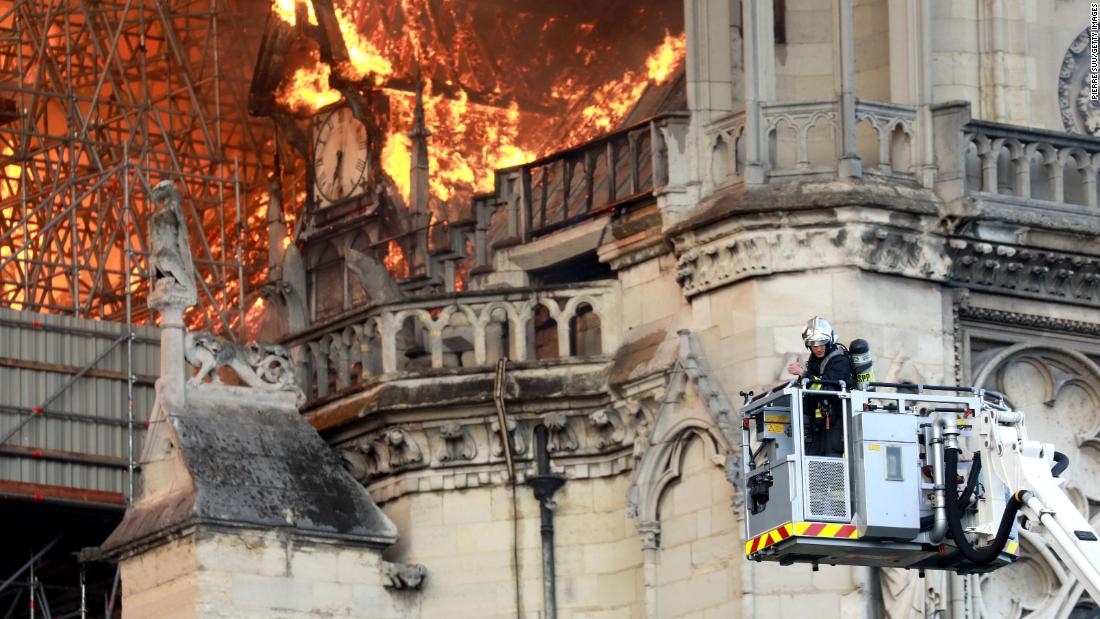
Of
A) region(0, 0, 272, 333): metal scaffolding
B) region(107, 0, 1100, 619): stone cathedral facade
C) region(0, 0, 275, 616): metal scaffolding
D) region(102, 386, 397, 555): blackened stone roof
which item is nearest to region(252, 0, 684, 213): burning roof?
region(0, 0, 275, 616): metal scaffolding

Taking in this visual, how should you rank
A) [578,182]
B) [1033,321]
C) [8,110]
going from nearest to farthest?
1. [1033,321]
2. [578,182]
3. [8,110]

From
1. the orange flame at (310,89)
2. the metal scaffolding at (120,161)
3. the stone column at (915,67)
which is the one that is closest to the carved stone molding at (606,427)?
the stone column at (915,67)

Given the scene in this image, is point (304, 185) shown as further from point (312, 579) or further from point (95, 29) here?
point (312, 579)

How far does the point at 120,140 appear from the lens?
46.8 metres

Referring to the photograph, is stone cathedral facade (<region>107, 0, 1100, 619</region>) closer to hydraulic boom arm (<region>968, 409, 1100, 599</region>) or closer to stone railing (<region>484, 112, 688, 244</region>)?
stone railing (<region>484, 112, 688, 244</region>)

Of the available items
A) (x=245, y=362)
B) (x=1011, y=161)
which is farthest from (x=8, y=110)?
(x=1011, y=161)

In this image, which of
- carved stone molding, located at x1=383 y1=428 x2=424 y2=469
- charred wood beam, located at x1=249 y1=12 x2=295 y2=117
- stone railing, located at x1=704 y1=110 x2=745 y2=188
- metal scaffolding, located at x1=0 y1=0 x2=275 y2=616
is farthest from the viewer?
metal scaffolding, located at x1=0 y1=0 x2=275 y2=616

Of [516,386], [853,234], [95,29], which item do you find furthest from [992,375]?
[95,29]

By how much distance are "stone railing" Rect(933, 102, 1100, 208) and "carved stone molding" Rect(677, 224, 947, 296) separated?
60 centimetres

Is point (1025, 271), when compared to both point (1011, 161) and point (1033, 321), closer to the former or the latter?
point (1033, 321)

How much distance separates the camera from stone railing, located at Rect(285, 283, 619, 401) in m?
33.8

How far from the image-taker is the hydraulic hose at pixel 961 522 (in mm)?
25422

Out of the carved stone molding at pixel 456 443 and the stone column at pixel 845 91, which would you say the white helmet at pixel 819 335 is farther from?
the carved stone molding at pixel 456 443

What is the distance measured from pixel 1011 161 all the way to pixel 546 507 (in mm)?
5095
